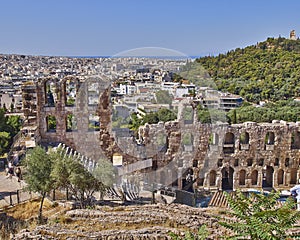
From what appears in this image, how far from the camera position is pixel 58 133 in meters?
19.5

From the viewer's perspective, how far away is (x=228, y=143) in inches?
834

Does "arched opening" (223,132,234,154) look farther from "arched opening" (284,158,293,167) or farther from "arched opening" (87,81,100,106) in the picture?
"arched opening" (87,81,100,106)

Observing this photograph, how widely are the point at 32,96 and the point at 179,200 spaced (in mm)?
11048

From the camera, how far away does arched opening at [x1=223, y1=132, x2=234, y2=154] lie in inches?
823

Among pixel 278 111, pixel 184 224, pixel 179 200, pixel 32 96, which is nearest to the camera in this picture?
pixel 184 224

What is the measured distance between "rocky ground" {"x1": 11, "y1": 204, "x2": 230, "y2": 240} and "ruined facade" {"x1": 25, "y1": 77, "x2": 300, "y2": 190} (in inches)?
315

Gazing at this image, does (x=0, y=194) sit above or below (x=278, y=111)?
below

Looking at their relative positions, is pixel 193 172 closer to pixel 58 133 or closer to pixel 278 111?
pixel 58 133

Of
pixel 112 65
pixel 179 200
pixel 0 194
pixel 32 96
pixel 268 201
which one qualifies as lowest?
pixel 179 200

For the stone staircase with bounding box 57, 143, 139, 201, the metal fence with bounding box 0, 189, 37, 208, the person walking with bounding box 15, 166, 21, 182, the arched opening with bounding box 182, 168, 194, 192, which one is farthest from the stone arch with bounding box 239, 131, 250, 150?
the person walking with bounding box 15, 166, 21, 182

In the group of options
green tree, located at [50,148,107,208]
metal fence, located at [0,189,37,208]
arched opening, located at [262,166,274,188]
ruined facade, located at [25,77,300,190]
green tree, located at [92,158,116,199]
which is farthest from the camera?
arched opening, located at [262,166,274,188]

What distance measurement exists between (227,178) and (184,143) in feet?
13.0

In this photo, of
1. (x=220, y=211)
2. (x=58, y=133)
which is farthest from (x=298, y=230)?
(x=58, y=133)

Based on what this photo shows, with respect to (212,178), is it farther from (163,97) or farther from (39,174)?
(39,174)
